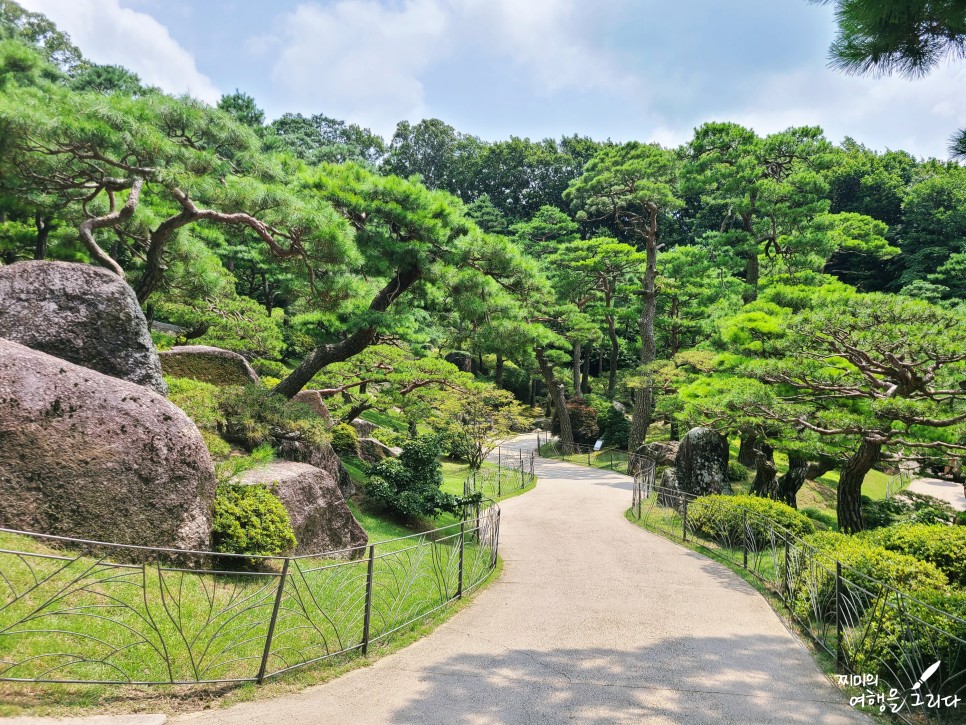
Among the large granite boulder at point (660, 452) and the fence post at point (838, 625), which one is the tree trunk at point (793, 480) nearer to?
the large granite boulder at point (660, 452)

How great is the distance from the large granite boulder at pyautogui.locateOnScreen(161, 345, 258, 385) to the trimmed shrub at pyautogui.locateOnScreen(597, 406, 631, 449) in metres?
16.9

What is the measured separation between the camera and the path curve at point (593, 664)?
152 inches

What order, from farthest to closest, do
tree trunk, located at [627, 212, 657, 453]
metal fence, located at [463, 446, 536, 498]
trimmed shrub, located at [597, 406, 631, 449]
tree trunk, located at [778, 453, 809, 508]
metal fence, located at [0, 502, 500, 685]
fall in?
trimmed shrub, located at [597, 406, 631, 449]
tree trunk, located at [627, 212, 657, 453]
metal fence, located at [463, 446, 536, 498]
tree trunk, located at [778, 453, 809, 508]
metal fence, located at [0, 502, 500, 685]

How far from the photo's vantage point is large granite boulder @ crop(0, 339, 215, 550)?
15.5 ft

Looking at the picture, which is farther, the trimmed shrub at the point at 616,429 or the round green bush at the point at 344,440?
the trimmed shrub at the point at 616,429

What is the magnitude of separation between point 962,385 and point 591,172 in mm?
17136

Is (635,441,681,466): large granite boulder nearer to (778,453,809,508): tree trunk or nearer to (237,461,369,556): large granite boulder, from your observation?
(778,453,809,508): tree trunk

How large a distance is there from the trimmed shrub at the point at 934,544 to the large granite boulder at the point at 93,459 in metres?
8.28

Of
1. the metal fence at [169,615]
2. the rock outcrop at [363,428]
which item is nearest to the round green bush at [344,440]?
the rock outcrop at [363,428]

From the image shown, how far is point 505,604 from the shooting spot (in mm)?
6602

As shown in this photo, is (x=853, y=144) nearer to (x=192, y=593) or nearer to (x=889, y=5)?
(x=889, y=5)

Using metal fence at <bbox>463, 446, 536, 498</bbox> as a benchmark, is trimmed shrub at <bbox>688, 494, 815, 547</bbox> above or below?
above

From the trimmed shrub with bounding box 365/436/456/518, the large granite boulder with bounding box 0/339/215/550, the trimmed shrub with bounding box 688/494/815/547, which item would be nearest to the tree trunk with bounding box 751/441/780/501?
the trimmed shrub with bounding box 688/494/815/547

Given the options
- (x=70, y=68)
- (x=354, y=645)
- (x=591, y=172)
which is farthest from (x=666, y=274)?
(x=70, y=68)
